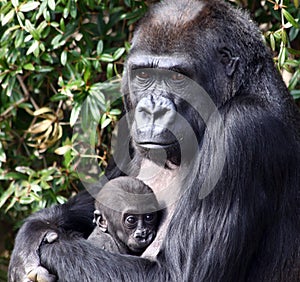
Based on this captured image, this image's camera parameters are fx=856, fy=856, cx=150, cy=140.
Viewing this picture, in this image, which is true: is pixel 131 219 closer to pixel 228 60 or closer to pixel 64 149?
pixel 228 60

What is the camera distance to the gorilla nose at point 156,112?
4.68 m

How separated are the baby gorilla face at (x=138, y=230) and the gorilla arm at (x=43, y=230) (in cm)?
41

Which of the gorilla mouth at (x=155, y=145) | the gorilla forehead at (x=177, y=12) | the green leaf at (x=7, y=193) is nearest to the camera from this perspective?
the gorilla mouth at (x=155, y=145)

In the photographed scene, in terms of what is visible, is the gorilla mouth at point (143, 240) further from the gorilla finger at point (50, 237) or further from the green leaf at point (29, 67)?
the green leaf at point (29, 67)

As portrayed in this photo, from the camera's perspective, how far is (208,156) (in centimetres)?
459

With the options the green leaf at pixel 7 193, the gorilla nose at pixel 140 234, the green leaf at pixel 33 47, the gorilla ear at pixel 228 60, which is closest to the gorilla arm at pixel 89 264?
the gorilla nose at pixel 140 234

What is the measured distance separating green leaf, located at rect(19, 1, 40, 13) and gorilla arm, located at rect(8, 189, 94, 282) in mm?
1388

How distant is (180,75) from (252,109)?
0.47 meters

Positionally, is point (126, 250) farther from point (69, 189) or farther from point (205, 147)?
point (69, 189)

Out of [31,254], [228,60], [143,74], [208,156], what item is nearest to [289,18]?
[228,60]

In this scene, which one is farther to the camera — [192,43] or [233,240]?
[192,43]

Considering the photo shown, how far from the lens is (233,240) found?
14.8 ft


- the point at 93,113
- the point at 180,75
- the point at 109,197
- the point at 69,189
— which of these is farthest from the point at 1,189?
the point at 180,75

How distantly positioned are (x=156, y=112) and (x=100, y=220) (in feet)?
2.94
